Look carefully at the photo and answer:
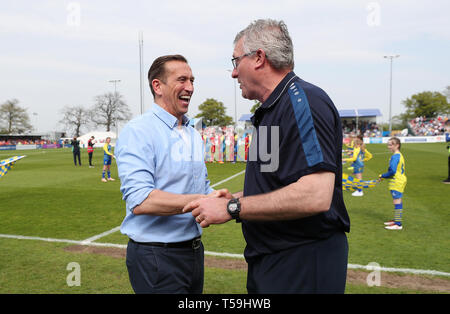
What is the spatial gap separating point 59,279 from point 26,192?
30.7 ft

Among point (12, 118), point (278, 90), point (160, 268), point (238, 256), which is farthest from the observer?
point (12, 118)

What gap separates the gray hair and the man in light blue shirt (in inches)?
27.6

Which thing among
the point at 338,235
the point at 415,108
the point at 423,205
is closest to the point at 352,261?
the point at 338,235

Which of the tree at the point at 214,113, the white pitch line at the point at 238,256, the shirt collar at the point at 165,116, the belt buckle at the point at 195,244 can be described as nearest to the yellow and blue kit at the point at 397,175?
the white pitch line at the point at 238,256

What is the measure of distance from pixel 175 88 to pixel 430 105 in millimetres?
89764

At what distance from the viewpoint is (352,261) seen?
17.3ft

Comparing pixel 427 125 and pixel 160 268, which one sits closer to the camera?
pixel 160 268

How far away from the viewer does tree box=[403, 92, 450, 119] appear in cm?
7762

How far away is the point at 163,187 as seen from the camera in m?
2.22

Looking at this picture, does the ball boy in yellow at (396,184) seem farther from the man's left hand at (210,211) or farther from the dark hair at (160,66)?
the man's left hand at (210,211)

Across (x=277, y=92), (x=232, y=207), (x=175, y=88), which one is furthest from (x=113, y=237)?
(x=277, y=92)

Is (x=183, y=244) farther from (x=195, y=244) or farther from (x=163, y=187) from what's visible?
(x=163, y=187)

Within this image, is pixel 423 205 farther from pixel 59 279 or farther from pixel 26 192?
pixel 26 192

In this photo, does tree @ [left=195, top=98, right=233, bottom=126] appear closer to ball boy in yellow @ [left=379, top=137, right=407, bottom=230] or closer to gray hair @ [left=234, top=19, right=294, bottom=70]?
ball boy in yellow @ [left=379, top=137, right=407, bottom=230]
